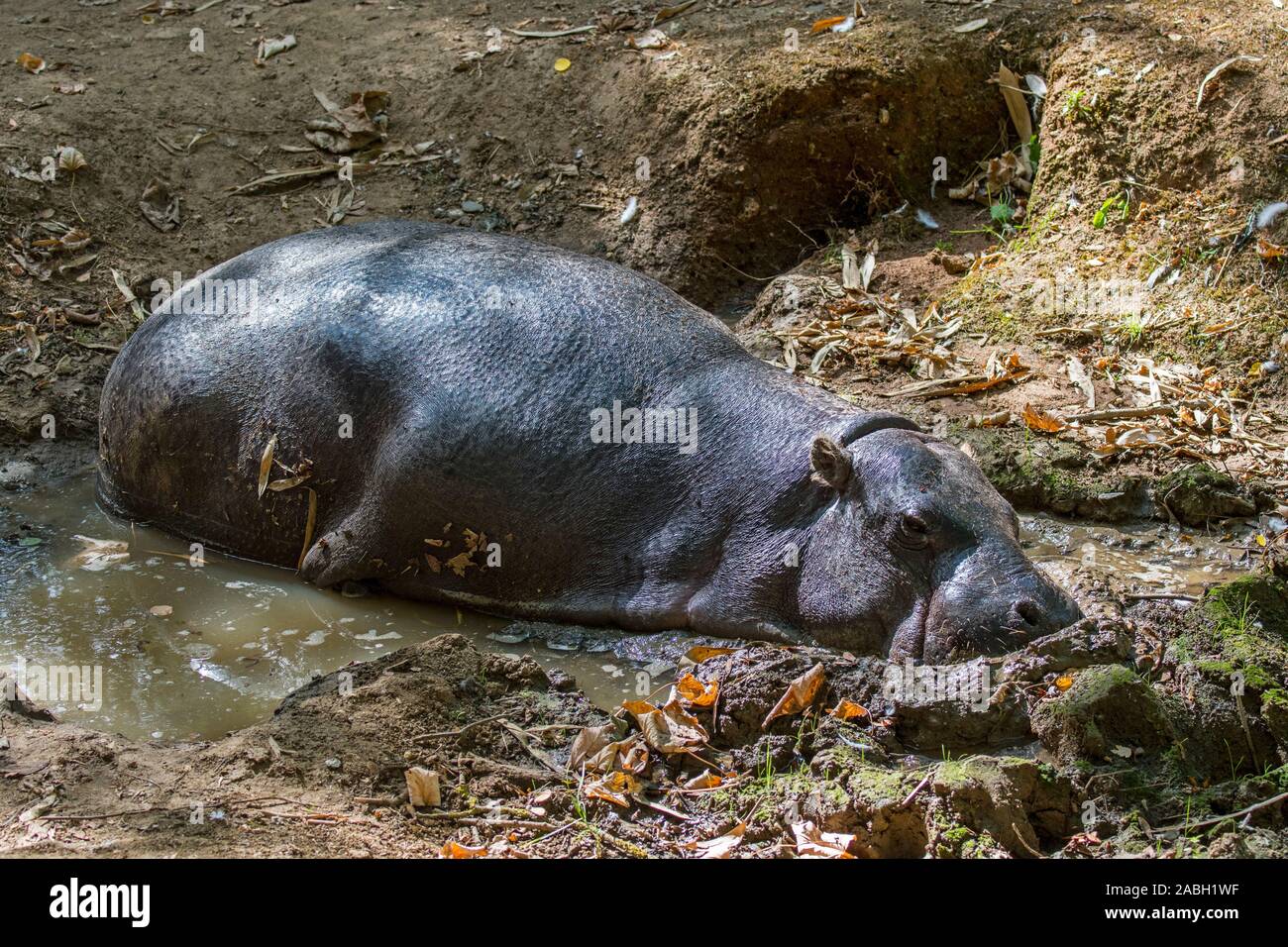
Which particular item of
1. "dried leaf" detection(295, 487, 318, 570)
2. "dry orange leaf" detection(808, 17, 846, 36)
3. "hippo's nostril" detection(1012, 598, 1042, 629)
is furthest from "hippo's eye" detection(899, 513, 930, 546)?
"dry orange leaf" detection(808, 17, 846, 36)

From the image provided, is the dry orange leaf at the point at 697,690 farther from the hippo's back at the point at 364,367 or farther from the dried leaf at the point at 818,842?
the hippo's back at the point at 364,367

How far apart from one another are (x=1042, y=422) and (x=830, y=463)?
188 centimetres

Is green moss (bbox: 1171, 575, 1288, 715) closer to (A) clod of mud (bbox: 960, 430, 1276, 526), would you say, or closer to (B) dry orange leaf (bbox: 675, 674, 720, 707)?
(A) clod of mud (bbox: 960, 430, 1276, 526)

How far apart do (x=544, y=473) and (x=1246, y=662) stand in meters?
2.76

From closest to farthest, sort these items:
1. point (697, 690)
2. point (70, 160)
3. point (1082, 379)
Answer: point (697, 690)
point (1082, 379)
point (70, 160)

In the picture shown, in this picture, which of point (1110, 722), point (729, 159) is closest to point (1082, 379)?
point (729, 159)

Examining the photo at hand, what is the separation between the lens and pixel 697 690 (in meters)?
4.61

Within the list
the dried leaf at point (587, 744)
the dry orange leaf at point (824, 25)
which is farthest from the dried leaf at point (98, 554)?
the dry orange leaf at point (824, 25)

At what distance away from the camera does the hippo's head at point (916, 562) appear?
16.0 feet

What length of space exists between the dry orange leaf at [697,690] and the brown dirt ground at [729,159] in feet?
7.92

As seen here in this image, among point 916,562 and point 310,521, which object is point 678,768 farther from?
point 310,521

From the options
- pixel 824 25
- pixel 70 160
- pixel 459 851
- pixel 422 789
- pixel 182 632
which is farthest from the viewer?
pixel 824 25

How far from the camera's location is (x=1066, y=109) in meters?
8.23
